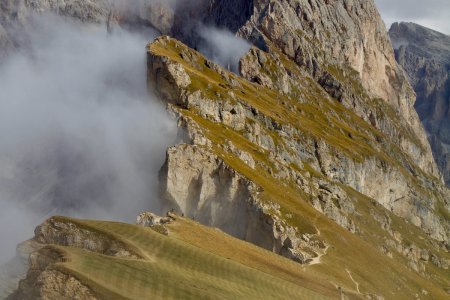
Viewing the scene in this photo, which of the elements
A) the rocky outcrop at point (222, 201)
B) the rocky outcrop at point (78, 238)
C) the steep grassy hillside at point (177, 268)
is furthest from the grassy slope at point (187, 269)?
the rocky outcrop at point (222, 201)

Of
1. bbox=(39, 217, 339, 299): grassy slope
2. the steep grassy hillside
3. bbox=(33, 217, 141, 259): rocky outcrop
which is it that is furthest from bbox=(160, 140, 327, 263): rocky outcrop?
bbox=(33, 217, 141, 259): rocky outcrop

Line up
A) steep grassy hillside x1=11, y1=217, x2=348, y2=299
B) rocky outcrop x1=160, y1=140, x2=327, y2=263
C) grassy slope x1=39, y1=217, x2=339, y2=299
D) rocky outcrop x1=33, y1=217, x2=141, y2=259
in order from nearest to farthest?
steep grassy hillside x1=11, y1=217, x2=348, y2=299
grassy slope x1=39, y1=217, x2=339, y2=299
rocky outcrop x1=33, y1=217, x2=141, y2=259
rocky outcrop x1=160, y1=140, x2=327, y2=263

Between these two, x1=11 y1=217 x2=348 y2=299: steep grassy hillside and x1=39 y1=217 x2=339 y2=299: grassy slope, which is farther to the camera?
x1=39 y1=217 x2=339 y2=299: grassy slope

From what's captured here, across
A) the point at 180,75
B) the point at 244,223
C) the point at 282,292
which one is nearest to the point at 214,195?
the point at 244,223

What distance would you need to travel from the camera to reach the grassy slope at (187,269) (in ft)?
146

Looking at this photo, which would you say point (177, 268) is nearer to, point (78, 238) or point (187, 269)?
point (187, 269)

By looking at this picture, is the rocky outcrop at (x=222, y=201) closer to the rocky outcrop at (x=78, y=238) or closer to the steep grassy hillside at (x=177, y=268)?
the steep grassy hillside at (x=177, y=268)

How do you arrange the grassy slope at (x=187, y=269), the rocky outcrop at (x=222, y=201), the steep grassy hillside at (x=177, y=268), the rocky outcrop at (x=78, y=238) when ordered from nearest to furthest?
1. the steep grassy hillside at (x=177, y=268)
2. the grassy slope at (x=187, y=269)
3. the rocky outcrop at (x=78, y=238)
4. the rocky outcrop at (x=222, y=201)

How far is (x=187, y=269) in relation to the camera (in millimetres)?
56906

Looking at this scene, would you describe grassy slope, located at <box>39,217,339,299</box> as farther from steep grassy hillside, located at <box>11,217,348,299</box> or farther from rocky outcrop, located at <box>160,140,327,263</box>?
rocky outcrop, located at <box>160,140,327,263</box>

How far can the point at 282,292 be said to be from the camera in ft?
213

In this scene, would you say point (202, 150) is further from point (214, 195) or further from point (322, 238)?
point (322, 238)

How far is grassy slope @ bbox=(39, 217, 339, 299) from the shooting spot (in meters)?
44.4

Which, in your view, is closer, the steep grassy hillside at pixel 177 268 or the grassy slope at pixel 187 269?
the steep grassy hillside at pixel 177 268
